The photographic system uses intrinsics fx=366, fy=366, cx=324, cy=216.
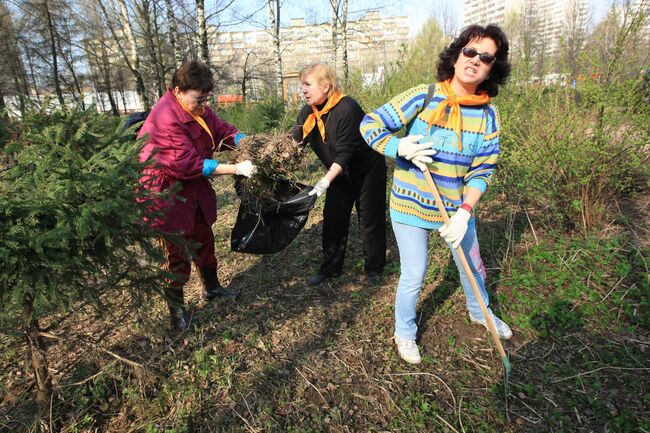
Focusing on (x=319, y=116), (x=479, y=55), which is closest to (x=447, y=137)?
(x=479, y=55)

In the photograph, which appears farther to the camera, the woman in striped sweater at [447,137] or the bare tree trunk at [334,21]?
the bare tree trunk at [334,21]

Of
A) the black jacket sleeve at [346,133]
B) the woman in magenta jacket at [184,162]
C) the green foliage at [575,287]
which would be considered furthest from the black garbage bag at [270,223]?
the green foliage at [575,287]

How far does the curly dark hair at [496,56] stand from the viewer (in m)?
1.82

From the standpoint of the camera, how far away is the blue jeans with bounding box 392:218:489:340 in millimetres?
2057

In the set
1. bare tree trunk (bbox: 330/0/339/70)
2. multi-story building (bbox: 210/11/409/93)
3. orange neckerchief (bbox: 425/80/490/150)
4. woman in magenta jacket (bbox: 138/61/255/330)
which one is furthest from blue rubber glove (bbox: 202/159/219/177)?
bare tree trunk (bbox: 330/0/339/70)

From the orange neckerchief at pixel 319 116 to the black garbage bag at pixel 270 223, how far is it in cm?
43

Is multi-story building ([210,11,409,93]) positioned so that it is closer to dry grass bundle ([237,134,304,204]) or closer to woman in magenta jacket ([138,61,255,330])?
dry grass bundle ([237,134,304,204])

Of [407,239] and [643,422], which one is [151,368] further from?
[643,422]

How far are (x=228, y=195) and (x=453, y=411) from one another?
5.07m

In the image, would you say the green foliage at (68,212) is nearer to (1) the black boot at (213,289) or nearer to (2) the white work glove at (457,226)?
(1) the black boot at (213,289)

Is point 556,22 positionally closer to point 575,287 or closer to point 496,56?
point 575,287

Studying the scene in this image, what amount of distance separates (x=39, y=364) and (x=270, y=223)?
1600mm

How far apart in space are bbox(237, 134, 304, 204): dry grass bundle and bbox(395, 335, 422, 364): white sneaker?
1.36 m

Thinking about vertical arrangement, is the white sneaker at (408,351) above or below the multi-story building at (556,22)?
below
